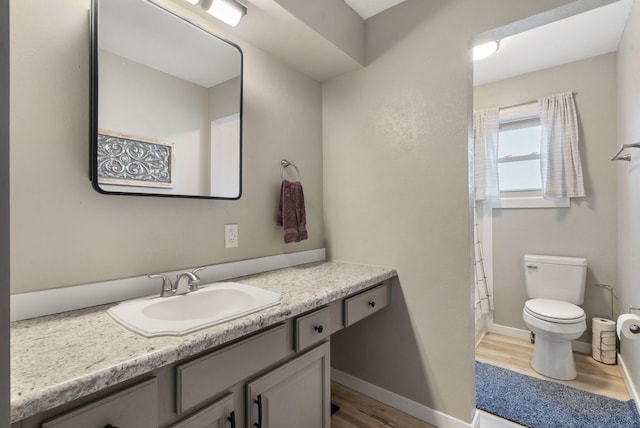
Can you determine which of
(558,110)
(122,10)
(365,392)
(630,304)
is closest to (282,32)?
(122,10)

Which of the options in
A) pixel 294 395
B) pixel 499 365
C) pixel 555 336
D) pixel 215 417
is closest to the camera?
pixel 215 417

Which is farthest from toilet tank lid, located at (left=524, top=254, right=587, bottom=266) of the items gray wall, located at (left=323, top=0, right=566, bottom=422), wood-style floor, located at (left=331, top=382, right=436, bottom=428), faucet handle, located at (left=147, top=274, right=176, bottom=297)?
faucet handle, located at (left=147, top=274, right=176, bottom=297)

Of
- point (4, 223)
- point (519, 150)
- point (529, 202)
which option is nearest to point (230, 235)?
point (4, 223)

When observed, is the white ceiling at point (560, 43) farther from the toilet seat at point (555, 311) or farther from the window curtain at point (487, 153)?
the toilet seat at point (555, 311)

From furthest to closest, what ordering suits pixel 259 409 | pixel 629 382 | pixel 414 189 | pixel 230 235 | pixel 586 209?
pixel 586 209 → pixel 629 382 → pixel 414 189 → pixel 230 235 → pixel 259 409

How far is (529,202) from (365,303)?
6.60 ft

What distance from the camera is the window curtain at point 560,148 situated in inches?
95.8

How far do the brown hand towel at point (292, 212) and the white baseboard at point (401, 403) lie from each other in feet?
3.41

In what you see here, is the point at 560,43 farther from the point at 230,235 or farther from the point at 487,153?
the point at 230,235

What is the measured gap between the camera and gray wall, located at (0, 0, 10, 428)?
306 mm

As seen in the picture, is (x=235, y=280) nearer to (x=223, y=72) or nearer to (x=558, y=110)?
(x=223, y=72)

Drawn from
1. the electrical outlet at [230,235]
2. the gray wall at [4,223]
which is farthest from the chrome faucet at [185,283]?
the gray wall at [4,223]

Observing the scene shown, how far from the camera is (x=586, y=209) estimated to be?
8.00 ft

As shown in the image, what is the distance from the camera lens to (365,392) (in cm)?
195
